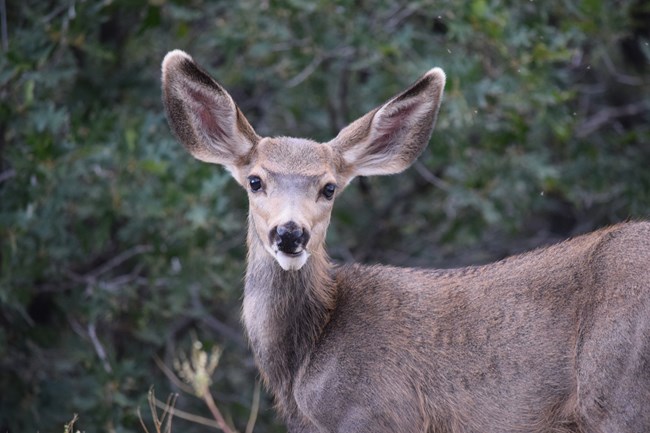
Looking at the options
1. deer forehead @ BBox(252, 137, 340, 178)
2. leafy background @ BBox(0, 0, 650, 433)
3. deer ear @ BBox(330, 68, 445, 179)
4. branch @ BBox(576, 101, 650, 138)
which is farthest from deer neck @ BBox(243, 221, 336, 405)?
branch @ BBox(576, 101, 650, 138)

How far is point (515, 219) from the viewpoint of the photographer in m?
12.7

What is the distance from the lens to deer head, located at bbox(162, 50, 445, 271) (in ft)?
25.6

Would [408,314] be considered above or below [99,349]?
above

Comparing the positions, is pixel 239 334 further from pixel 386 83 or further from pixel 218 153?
pixel 218 153

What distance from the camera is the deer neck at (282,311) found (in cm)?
791

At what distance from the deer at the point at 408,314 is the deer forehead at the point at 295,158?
12 mm

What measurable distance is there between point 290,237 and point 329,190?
75cm

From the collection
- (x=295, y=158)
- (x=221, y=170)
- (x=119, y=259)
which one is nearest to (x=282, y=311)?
(x=295, y=158)

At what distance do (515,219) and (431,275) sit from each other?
467cm

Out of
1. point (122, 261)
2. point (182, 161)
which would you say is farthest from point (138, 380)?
point (182, 161)

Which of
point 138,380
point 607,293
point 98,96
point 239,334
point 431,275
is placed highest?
point 607,293

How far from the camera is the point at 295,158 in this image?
7.99 m

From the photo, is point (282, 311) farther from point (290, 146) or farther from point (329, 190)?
point (290, 146)

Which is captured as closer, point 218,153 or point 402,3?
point 218,153
